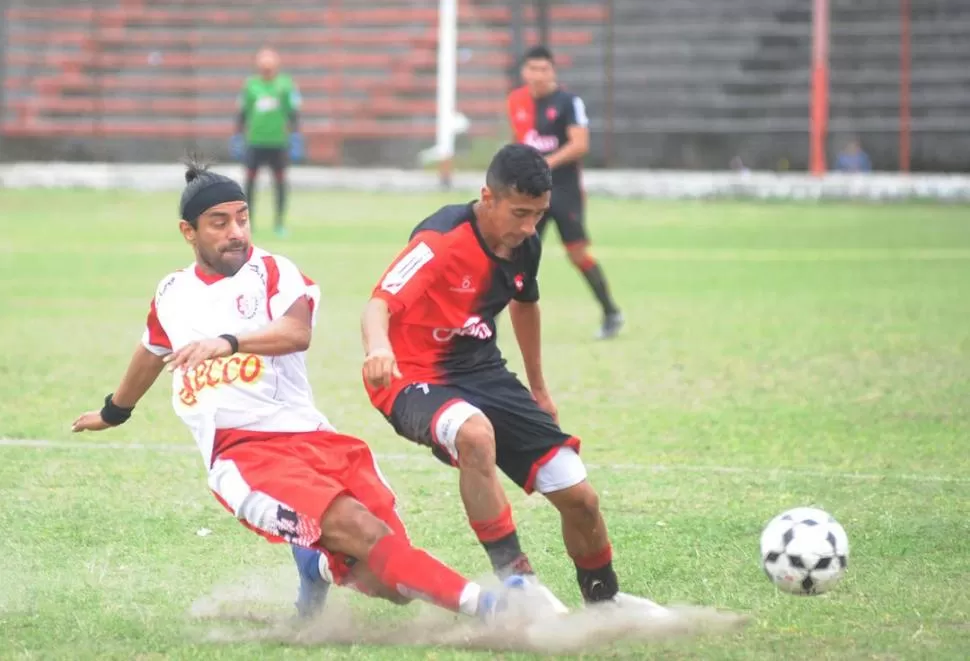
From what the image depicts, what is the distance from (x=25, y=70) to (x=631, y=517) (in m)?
30.7

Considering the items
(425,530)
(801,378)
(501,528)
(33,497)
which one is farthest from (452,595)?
(801,378)

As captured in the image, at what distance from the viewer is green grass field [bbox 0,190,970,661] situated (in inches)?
198

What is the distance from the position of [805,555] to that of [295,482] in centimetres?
161

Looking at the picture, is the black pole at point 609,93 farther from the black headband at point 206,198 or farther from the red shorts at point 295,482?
the red shorts at point 295,482

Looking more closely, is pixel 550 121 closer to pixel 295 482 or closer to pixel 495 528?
pixel 495 528

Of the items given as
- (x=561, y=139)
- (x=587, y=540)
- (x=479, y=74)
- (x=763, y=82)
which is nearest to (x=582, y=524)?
(x=587, y=540)

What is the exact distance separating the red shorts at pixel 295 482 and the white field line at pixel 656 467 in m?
2.68

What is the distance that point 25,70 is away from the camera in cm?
3456

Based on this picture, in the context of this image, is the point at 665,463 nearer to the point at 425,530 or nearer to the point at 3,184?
the point at 425,530

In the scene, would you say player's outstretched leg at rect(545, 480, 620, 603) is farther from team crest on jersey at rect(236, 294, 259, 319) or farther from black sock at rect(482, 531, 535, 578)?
team crest on jersey at rect(236, 294, 259, 319)

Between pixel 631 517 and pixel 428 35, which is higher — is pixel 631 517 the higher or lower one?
the lower one

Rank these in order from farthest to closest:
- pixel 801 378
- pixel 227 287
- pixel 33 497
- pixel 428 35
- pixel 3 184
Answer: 1. pixel 428 35
2. pixel 3 184
3. pixel 801 378
4. pixel 33 497
5. pixel 227 287

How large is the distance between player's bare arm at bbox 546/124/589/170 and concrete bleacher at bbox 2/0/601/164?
18.9 meters

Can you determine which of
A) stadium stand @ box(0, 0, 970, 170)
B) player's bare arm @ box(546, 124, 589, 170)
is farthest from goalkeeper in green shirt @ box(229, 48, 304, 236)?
player's bare arm @ box(546, 124, 589, 170)
